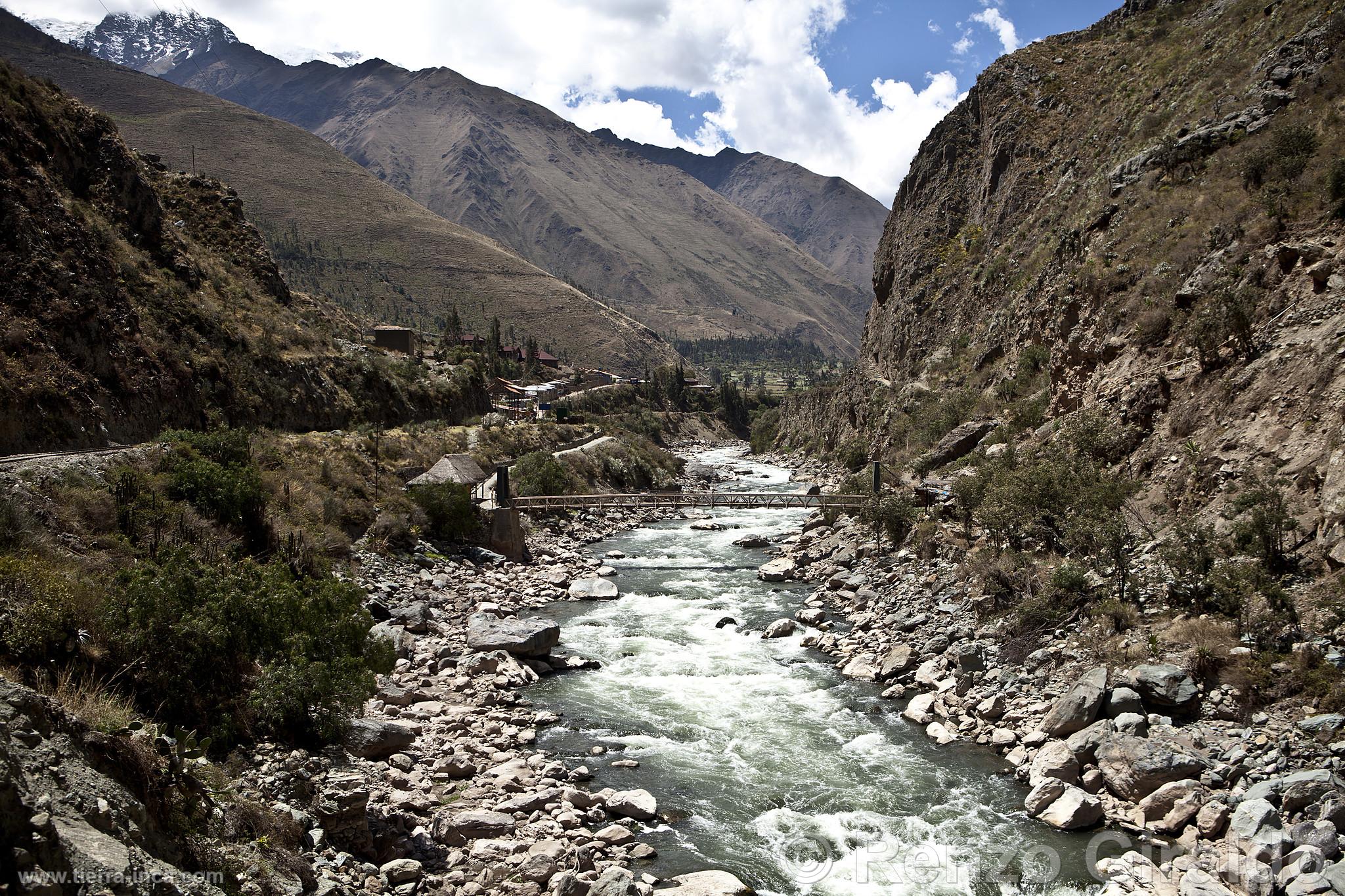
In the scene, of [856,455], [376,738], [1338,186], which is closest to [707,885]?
[376,738]

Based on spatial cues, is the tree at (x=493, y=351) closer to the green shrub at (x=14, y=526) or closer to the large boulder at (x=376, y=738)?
the green shrub at (x=14, y=526)

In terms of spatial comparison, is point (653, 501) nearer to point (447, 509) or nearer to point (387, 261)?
point (447, 509)

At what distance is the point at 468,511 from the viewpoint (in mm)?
36625

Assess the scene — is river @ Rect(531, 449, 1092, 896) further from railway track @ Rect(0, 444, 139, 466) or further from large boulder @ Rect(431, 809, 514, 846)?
railway track @ Rect(0, 444, 139, 466)

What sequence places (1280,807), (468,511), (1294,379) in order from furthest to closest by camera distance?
(468,511)
(1294,379)
(1280,807)

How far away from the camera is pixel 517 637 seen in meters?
22.3

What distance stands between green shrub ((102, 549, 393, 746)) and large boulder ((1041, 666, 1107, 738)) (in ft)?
43.7

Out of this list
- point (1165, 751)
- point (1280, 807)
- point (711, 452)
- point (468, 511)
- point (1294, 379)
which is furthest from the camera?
point (711, 452)

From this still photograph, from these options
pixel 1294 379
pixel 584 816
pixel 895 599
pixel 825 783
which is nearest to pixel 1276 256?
pixel 1294 379

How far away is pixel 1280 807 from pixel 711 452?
99.1m

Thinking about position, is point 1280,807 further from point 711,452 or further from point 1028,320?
point 711,452

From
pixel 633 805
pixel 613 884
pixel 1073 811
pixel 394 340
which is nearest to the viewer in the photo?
pixel 613 884

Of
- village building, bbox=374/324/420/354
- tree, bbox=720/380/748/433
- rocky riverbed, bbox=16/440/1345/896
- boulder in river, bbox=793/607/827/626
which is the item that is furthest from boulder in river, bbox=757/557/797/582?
tree, bbox=720/380/748/433

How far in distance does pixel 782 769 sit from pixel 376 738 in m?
8.00
